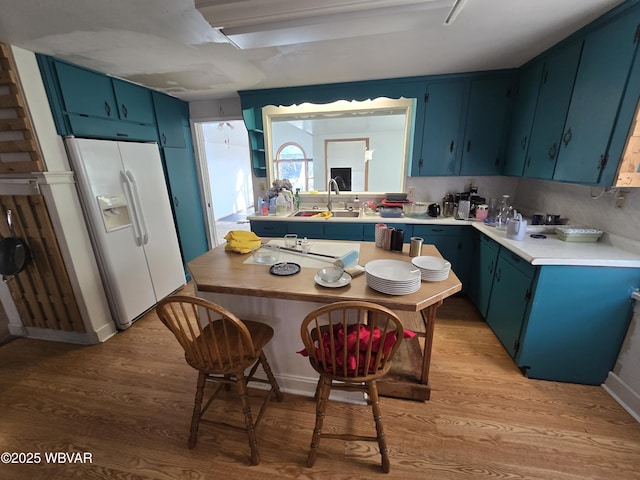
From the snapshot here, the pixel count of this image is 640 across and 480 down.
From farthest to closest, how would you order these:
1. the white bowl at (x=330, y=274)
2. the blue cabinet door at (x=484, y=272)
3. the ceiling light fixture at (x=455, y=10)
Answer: the blue cabinet door at (x=484, y=272) < the white bowl at (x=330, y=274) < the ceiling light fixture at (x=455, y=10)

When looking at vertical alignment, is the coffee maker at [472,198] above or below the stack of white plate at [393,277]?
above

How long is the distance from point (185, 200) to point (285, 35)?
255 cm

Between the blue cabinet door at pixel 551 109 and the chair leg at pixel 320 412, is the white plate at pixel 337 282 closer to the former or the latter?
the chair leg at pixel 320 412

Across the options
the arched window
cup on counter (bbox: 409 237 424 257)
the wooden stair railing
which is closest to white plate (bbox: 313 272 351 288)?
cup on counter (bbox: 409 237 424 257)

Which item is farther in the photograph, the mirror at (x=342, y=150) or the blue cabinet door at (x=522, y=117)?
the mirror at (x=342, y=150)

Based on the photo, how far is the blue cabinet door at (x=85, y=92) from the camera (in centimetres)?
203

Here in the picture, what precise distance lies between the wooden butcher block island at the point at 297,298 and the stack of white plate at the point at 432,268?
0.03 metres

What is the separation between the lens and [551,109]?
2.09 meters

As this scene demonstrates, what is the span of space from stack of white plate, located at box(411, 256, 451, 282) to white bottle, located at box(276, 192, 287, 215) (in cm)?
201

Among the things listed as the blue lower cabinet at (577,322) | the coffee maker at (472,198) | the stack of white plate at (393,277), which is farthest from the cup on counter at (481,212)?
the stack of white plate at (393,277)

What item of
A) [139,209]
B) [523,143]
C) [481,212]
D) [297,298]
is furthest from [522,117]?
[139,209]

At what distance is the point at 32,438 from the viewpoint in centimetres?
151

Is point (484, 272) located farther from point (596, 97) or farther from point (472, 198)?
point (596, 97)

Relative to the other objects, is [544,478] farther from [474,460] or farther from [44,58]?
[44,58]
